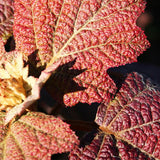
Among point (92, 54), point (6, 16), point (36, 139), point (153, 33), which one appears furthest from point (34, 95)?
point (153, 33)

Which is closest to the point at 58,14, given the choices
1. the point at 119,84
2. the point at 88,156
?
the point at 119,84

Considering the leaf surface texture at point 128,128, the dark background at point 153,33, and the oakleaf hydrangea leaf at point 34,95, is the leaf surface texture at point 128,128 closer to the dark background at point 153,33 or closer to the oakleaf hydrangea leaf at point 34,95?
the oakleaf hydrangea leaf at point 34,95

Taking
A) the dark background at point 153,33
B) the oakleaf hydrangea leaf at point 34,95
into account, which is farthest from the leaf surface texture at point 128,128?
the dark background at point 153,33

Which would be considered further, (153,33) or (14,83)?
(153,33)

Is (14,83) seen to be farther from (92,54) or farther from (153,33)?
(153,33)

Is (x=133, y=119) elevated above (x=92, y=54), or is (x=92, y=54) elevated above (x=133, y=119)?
(x=92, y=54)

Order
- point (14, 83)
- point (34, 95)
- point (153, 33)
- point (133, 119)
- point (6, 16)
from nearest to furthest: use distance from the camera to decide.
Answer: point (34, 95), point (14, 83), point (133, 119), point (6, 16), point (153, 33)

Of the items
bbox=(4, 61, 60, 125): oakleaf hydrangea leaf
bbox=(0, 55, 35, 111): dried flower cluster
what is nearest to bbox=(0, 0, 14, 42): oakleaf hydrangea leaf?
bbox=(0, 55, 35, 111): dried flower cluster
